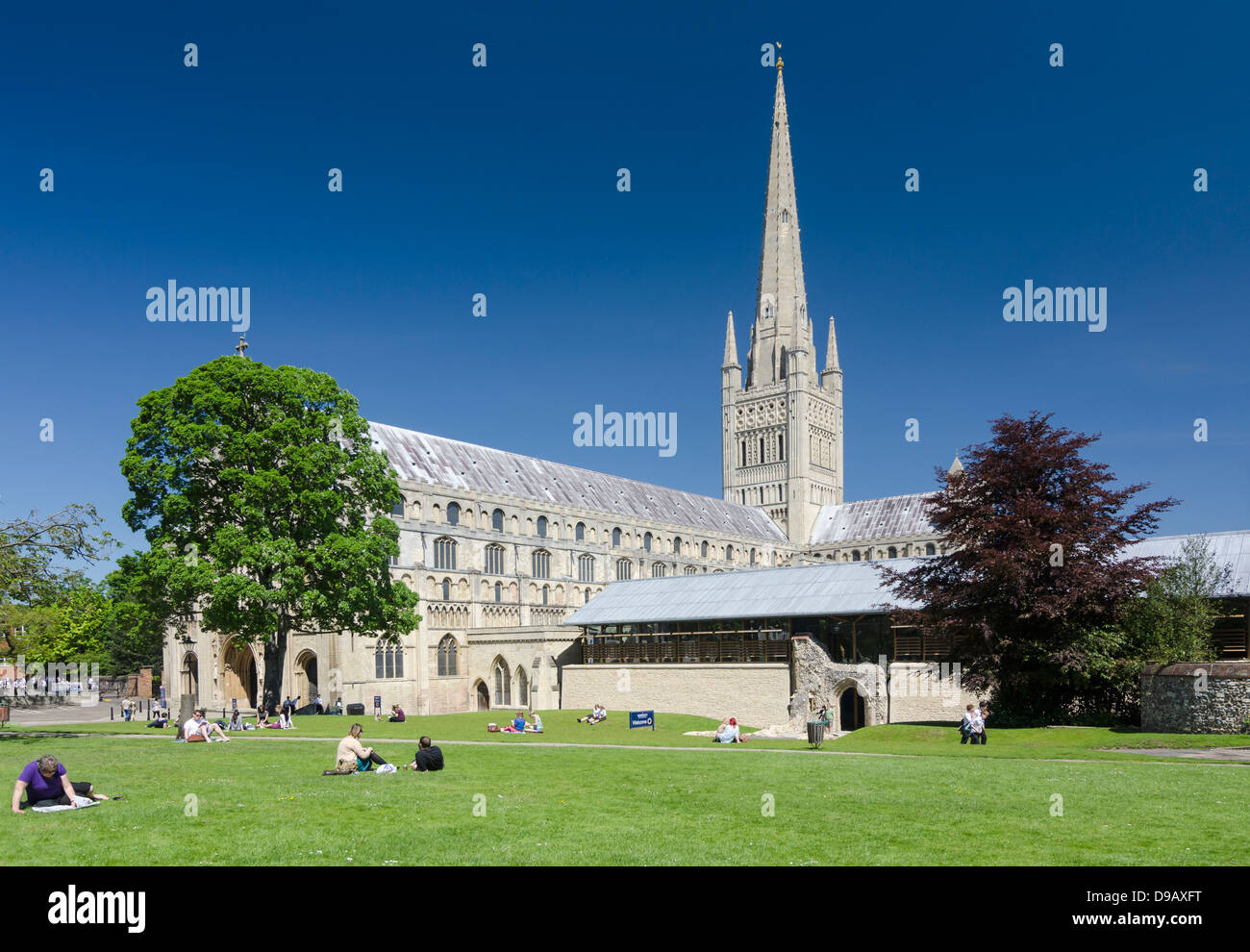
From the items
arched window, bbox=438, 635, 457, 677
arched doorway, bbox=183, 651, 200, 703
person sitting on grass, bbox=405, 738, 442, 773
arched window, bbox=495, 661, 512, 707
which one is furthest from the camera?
arched window, bbox=438, 635, 457, 677

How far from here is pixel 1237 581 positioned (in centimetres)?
3909

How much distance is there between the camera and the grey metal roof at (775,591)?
43.8m

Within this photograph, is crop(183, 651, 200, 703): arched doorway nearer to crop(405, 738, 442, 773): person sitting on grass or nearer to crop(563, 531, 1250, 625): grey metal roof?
crop(563, 531, 1250, 625): grey metal roof

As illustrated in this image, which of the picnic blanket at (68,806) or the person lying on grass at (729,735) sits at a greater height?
the picnic blanket at (68,806)

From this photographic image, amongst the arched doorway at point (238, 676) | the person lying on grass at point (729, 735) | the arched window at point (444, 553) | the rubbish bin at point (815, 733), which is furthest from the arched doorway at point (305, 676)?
the rubbish bin at point (815, 733)

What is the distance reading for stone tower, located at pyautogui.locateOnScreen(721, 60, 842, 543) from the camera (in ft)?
402

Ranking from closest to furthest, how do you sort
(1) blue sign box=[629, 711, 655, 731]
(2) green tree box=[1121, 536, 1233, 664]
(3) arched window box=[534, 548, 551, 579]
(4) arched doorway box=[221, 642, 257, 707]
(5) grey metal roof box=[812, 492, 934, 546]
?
(2) green tree box=[1121, 536, 1233, 664], (1) blue sign box=[629, 711, 655, 731], (4) arched doorway box=[221, 642, 257, 707], (3) arched window box=[534, 548, 551, 579], (5) grey metal roof box=[812, 492, 934, 546]

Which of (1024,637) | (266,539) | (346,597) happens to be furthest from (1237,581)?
(266,539)

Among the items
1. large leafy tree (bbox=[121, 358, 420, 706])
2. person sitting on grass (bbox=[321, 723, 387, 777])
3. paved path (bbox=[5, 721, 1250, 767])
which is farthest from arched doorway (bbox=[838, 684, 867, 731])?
person sitting on grass (bbox=[321, 723, 387, 777])

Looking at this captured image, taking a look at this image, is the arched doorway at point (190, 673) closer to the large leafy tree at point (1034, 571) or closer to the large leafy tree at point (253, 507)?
the large leafy tree at point (253, 507)

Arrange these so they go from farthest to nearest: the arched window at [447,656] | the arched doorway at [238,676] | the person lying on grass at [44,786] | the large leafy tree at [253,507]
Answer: the arched window at [447,656] < the arched doorway at [238,676] < the large leafy tree at [253,507] < the person lying on grass at [44,786]

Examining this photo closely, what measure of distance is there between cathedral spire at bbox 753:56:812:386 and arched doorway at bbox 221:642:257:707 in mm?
76089

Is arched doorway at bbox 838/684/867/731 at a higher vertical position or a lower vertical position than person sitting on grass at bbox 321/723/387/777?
lower
